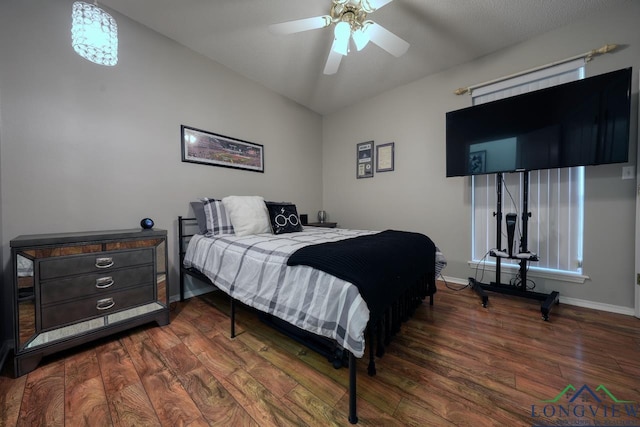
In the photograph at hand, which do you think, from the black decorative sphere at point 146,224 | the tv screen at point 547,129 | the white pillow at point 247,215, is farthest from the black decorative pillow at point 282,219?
the tv screen at point 547,129

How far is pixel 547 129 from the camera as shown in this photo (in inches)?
82.1

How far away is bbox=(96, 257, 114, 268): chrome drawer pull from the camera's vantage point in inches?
61.3

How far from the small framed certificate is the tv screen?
80 centimetres

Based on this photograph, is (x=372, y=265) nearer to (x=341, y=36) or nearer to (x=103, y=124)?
(x=341, y=36)

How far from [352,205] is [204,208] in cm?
227

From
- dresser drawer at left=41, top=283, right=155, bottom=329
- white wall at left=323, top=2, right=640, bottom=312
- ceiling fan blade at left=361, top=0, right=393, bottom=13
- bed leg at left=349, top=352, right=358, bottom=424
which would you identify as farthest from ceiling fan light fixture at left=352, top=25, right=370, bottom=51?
dresser drawer at left=41, top=283, right=155, bottom=329

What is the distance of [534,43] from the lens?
2291mm

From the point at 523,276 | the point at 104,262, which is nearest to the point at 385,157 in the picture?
the point at 523,276

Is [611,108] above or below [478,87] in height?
below

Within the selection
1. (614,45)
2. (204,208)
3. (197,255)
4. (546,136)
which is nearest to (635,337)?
(546,136)

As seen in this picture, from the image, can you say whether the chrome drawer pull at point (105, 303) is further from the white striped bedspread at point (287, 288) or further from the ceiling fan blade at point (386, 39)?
the ceiling fan blade at point (386, 39)

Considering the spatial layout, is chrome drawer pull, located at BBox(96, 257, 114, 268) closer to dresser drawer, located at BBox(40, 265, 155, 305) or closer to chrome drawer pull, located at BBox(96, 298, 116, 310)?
dresser drawer, located at BBox(40, 265, 155, 305)

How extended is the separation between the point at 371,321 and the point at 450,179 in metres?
2.46

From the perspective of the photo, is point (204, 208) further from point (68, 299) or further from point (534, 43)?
point (534, 43)
